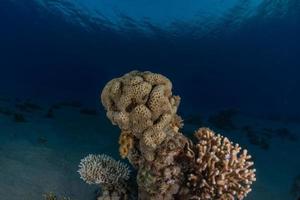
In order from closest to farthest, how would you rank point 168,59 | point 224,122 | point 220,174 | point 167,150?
point 220,174 < point 167,150 < point 224,122 < point 168,59

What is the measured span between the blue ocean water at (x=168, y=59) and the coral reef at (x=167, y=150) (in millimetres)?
12417

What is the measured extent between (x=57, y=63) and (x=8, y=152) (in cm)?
5195

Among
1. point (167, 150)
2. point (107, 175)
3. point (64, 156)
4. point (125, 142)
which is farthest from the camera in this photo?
point (64, 156)

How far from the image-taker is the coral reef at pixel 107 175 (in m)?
8.70

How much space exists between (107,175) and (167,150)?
77.2 inches

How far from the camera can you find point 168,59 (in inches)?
2228

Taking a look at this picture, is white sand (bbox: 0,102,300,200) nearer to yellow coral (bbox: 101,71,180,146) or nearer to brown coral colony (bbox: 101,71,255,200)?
brown coral colony (bbox: 101,71,255,200)

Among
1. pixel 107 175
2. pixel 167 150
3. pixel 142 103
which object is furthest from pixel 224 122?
pixel 142 103

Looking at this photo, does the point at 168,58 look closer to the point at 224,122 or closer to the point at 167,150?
the point at 224,122

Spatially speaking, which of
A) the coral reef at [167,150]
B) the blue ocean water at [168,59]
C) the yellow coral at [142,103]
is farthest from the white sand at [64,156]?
the yellow coral at [142,103]

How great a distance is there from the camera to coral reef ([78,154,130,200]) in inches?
342

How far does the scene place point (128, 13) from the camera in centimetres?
4747

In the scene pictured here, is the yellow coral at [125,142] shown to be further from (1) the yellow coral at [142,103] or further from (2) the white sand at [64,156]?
(2) the white sand at [64,156]

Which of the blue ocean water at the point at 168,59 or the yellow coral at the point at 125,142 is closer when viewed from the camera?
the yellow coral at the point at 125,142
